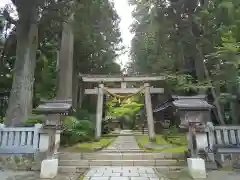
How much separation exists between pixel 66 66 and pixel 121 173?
8.92 meters

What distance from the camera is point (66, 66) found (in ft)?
45.5

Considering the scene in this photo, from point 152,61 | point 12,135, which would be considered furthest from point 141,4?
point 12,135

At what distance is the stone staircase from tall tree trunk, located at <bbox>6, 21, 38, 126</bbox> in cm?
240

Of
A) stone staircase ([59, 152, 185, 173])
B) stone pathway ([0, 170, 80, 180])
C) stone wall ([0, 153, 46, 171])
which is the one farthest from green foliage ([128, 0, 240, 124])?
stone wall ([0, 153, 46, 171])

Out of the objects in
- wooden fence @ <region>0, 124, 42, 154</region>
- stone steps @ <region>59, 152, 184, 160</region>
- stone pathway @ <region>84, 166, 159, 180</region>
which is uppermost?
wooden fence @ <region>0, 124, 42, 154</region>

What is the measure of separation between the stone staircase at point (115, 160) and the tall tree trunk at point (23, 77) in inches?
94.3

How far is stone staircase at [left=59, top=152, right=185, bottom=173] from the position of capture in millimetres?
7220

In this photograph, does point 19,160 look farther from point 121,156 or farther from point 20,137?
point 121,156

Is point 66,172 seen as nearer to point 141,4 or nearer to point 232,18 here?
point 232,18

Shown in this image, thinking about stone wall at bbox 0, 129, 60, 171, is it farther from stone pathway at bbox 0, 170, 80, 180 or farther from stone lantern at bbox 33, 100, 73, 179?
stone pathway at bbox 0, 170, 80, 180

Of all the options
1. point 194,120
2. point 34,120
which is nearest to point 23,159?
point 34,120

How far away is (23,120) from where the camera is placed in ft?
28.7

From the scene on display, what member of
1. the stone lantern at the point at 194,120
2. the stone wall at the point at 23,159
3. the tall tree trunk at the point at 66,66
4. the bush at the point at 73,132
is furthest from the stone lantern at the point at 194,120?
the tall tree trunk at the point at 66,66

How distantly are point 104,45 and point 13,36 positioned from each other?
25.4 feet
